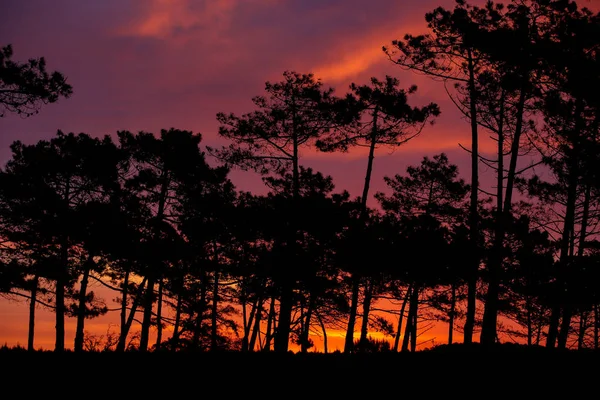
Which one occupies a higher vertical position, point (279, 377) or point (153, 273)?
point (153, 273)

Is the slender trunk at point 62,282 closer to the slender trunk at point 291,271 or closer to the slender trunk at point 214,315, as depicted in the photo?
the slender trunk at point 214,315

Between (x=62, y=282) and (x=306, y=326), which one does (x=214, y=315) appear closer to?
(x=306, y=326)

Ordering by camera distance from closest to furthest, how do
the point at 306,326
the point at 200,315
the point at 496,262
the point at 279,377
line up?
the point at 279,377 → the point at 496,262 → the point at 200,315 → the point at 306,326

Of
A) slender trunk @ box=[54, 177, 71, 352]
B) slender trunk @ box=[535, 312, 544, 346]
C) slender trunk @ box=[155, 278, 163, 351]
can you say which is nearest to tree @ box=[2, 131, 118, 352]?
slender trunk @ box=[54, 177, 71, 352]

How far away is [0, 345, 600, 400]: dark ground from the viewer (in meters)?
6.68

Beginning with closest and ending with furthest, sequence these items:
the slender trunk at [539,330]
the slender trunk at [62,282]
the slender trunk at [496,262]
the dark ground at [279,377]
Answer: the dark ground at [279,377], the slender trunk at [496,262], the slender trunk at [62,282], the slender trunk at [539,330]

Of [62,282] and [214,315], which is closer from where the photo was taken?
[62,282]

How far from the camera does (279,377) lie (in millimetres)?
7676

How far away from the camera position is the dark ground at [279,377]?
668 centimetres

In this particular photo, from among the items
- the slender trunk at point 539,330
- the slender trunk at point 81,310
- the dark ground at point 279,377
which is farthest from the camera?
the slender trunk at point 539,330

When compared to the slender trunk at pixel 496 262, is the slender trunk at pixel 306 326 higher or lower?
lower

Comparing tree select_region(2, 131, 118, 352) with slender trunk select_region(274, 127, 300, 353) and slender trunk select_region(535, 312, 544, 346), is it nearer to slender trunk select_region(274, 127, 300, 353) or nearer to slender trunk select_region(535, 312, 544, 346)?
slender trunk select_region(274, 127, 300, 353)

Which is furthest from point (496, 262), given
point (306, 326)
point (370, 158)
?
point (306, 326)

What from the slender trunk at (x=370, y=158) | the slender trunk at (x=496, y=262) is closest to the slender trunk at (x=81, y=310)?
the slender trunk at (x=370, y=158)
